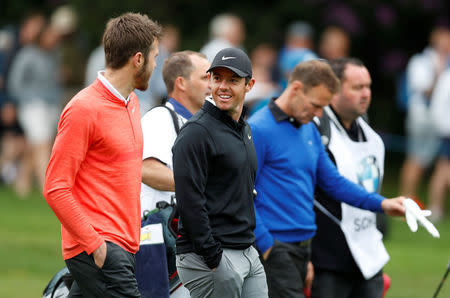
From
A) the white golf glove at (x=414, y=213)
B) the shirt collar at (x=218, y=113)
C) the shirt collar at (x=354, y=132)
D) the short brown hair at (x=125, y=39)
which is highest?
the short brown hair at (x=125, y=39)

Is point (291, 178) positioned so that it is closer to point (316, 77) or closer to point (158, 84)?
point (316, 77)

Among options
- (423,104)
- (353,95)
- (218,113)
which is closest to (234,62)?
(218,113)

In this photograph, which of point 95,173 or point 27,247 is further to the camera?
point 27,247

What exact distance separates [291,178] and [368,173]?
99cm

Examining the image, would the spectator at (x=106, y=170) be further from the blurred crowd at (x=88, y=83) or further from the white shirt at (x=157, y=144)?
the blurred crowd at (x=88, y=83)

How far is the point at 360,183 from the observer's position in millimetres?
6758

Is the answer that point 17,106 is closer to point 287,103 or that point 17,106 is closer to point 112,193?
point 287,103

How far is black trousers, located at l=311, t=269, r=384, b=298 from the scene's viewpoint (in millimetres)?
6652

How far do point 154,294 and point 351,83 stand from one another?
2491 millimetres

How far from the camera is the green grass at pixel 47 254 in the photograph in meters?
9.42

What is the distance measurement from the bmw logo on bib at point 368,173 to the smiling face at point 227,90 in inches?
79.8

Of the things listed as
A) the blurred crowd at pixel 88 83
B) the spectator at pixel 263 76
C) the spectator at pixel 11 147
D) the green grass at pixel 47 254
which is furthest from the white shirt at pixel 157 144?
the spectator at pixel 11 147

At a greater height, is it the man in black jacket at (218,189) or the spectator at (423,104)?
the man in black jacket at (218,189)

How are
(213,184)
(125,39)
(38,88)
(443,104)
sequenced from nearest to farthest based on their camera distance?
1. (125,39)
2. (213,184)
3. (443,104)
4. (38,88)
